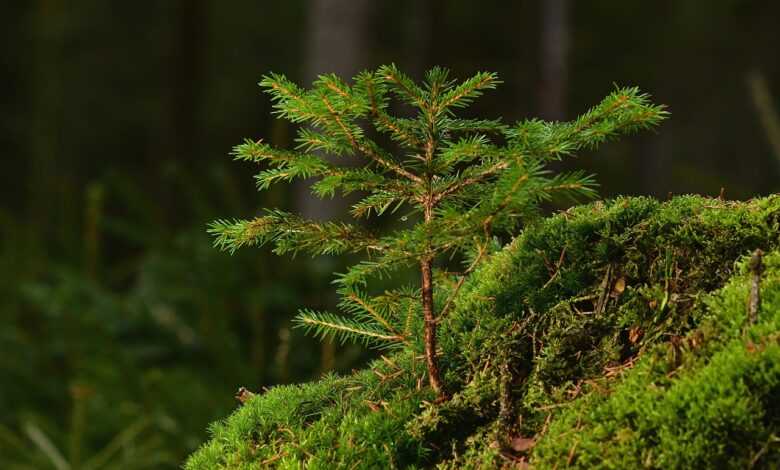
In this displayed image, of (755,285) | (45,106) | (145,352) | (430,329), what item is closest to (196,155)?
(45,106)

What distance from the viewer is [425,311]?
5.56ft

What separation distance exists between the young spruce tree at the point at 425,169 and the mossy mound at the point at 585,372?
0.32 feet

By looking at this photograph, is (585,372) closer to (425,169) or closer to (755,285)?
(755,285)

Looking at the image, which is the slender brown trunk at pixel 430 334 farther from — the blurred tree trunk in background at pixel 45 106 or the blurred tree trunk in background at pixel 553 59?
the blurred tree trunk in background at pixel 45 106

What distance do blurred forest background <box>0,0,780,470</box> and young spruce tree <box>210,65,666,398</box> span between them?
0.36 meters

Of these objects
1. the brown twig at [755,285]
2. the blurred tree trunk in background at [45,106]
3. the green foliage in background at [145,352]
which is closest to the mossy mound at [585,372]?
the brown twig at [755,285]

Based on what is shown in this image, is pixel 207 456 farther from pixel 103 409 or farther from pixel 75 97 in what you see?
pixel 75 97

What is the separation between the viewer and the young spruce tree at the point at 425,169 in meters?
1.51

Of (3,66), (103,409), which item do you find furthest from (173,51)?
(3,66)

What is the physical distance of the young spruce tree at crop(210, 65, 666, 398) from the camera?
1507mm

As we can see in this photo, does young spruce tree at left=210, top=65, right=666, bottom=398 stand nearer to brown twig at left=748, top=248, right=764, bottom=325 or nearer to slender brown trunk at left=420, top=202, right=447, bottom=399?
slender brown trunk at left=420, top=202, right=447, bottom=399

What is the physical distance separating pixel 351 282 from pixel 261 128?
22.1 meters

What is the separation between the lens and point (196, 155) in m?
12.3

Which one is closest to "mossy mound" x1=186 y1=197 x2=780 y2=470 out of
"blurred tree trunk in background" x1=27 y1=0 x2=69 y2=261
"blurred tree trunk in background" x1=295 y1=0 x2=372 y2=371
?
"blurred tree trunk in background" x1=295 y1=0 x2=372 y2=371
